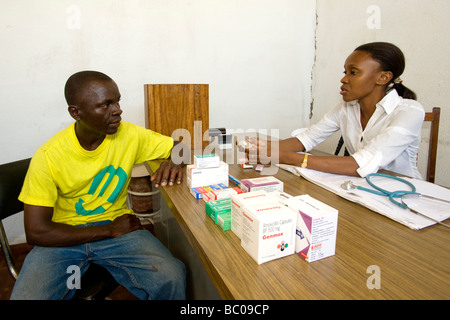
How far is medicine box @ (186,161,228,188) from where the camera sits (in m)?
1.10

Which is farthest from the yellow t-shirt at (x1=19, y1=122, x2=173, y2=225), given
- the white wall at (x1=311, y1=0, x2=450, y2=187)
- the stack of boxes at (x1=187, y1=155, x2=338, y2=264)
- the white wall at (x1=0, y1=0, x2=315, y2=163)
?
the white wall at (x1=311, y1=0, x2=450, y2=187)

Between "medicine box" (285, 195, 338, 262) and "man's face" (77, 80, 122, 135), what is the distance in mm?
923

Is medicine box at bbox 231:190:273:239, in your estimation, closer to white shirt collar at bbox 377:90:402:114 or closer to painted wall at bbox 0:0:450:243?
white shirt collar at bbox 377:90:402:114

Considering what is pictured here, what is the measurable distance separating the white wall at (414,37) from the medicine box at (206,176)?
1.62 meters

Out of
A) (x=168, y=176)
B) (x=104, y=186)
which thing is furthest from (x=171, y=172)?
(x=104, y=186)

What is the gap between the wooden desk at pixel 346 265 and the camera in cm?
59

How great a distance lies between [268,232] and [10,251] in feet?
3.79

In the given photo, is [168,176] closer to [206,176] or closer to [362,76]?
[206,176]

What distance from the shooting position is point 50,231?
1.11 m

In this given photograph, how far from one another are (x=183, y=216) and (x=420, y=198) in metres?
0.84

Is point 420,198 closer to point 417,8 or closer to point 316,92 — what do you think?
point 417,8

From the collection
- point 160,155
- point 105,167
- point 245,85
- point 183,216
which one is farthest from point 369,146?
point 245,85

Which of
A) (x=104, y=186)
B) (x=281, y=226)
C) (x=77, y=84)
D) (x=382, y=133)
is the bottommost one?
(x=104, y=186)
